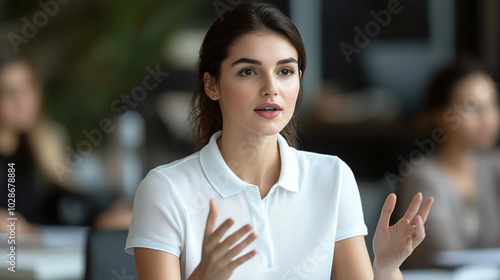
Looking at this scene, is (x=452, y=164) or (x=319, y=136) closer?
(x=452, y=164)

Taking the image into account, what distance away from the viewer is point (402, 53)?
4.48m

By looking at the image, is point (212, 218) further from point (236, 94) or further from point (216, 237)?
point (236, 94)

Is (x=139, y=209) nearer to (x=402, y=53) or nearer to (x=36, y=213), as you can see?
(x=36, y=213)

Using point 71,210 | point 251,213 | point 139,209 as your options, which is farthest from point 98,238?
point 71,210

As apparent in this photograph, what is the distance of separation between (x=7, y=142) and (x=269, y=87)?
154 cm

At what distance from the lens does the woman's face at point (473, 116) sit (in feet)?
7.68

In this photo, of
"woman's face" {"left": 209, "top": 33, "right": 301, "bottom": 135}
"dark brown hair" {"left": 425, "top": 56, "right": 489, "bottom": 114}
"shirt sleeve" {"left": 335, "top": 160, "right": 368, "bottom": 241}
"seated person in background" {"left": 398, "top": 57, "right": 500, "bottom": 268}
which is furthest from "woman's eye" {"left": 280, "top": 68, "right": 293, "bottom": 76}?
"dark brown hair" {"left": 425, "top": 56, "right": 489, "bottom": 114}

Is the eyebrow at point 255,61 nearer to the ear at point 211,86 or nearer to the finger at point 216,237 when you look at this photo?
the ear at point 211,86

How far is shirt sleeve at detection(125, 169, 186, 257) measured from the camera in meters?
1.14

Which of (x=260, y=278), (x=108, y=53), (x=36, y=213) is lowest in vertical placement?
(x=260, y=278)

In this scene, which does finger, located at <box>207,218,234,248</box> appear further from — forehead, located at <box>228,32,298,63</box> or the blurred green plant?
the blurred green plant

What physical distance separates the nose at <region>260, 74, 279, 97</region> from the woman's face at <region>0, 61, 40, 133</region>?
1491mm

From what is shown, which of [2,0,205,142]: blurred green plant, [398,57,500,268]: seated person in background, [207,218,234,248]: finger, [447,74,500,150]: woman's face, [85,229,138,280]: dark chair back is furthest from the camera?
[2,0,205,142]: blurred green plant

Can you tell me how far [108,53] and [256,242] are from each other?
8.82ft
